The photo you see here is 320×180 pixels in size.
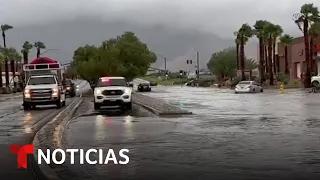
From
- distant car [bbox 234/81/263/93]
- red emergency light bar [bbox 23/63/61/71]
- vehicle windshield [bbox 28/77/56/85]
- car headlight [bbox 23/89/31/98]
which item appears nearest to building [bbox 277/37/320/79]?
distant car [bbox 234/81/263/93]

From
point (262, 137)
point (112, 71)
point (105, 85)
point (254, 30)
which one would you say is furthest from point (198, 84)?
point (262, 137)

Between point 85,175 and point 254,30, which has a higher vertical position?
point 254,30

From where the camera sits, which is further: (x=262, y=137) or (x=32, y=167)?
(x=262, y=137)

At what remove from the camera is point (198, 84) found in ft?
394

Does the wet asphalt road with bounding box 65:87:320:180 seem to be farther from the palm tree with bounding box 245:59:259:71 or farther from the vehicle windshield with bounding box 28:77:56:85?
the palm tree with bounding box 245:59:259:71

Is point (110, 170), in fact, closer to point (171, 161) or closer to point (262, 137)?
point (171, 161)

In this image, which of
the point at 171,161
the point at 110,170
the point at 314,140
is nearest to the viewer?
the point at 110,170

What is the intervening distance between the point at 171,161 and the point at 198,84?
109 metres

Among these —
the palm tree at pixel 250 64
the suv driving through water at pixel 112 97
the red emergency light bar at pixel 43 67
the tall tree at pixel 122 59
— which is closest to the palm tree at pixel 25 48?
the tall tree at pixel 122 59

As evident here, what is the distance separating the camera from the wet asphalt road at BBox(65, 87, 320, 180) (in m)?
10.2

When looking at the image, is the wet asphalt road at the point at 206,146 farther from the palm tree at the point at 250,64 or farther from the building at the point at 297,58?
the palm tree at the point at 250,64

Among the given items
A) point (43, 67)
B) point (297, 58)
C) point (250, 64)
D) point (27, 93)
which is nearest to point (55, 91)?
point (27, 93)

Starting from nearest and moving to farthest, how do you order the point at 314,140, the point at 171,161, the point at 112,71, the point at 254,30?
the point at 171,161, the point at 314,140, the point at 112,71, the point at 254,30

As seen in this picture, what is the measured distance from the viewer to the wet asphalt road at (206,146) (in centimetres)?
1020
